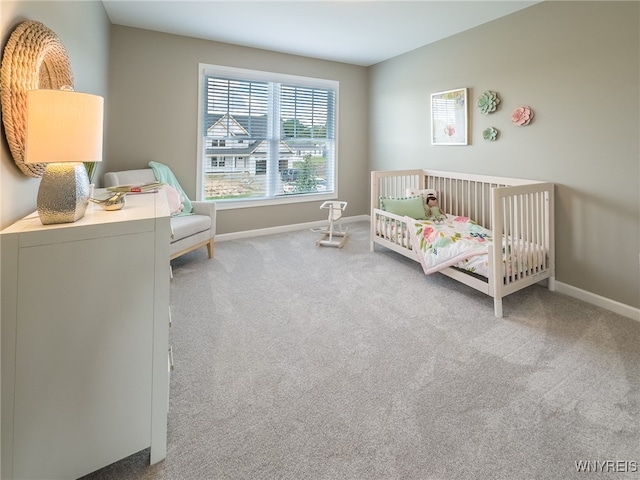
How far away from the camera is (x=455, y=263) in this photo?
2.68 meters

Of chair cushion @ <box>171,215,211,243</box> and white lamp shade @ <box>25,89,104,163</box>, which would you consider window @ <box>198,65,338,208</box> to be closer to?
chair cushion @ <box>171,215,211,243</box>

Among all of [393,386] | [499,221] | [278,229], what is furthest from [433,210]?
[393,386]

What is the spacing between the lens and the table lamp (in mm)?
1028

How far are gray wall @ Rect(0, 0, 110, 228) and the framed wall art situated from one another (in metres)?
3.35

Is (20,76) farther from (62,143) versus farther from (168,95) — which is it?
(168,95)

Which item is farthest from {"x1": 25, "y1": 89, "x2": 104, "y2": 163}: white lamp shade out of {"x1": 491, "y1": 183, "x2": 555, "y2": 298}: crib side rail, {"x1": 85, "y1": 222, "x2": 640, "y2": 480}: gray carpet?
{"x1": 491, "y1": 183, "x2": 555, "y2": 298}: crib side rail

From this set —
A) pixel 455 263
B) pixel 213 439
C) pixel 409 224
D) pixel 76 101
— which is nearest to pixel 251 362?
pixel 213 439

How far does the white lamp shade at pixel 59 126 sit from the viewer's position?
1024 mm

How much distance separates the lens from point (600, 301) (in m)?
2.55

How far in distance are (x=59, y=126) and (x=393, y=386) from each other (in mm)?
1699

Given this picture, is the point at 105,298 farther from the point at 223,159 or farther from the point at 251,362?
the point at 223,159

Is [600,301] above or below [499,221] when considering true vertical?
below

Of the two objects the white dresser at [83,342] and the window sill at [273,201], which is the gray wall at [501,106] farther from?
the white dresser at [83,342]

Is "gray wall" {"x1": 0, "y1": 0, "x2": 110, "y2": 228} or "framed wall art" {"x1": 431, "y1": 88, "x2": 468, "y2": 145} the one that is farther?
"framed wall art" {"x1": 431, "y1": 88, "x2": 468, "y2": 145}
